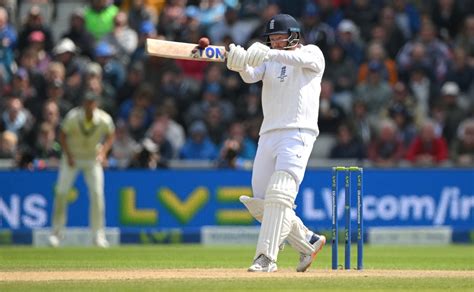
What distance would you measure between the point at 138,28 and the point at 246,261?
24.3 ft

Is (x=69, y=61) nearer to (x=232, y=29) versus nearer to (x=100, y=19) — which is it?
(x=100, y=19)

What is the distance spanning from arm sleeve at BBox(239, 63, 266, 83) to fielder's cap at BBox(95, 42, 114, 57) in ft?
28.4

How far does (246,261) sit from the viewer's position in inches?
460

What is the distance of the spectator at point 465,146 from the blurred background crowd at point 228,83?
2 centimetres

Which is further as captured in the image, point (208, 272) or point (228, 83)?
point (228, 83)

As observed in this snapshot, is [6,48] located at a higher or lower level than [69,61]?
higher

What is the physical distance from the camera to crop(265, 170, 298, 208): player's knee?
30.1 ft

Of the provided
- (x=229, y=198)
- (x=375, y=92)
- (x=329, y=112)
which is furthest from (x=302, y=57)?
(x=375, y=92)

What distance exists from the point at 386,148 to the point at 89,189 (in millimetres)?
3907

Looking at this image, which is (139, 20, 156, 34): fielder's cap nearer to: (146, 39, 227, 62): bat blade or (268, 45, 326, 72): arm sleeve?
(146, 39, 227, 62): bat blade

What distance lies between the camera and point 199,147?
1680cm

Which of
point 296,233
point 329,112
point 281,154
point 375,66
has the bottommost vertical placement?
point 296,233

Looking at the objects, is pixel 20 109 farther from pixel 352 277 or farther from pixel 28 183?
pixel 352 277

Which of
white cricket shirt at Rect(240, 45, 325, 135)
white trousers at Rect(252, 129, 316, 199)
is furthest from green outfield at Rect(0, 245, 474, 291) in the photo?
white cricket shirt at Rect(240, 45, 325, 135)
